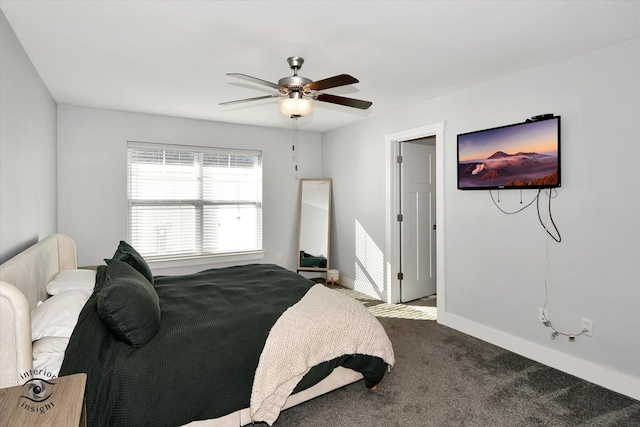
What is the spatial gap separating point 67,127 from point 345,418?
4.33 meters

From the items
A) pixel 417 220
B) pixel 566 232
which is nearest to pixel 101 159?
pixel 417 220

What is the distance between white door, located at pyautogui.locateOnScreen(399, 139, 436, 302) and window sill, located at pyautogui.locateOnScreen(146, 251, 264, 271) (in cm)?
216

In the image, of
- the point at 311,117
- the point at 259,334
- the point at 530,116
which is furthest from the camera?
the point at 311,117

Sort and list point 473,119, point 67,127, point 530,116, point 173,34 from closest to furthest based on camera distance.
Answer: point 173,34, point 530,116, point 473,119, point 67,127

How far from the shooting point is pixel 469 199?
11.9 feet

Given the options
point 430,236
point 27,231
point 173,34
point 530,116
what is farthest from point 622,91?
point 27,231

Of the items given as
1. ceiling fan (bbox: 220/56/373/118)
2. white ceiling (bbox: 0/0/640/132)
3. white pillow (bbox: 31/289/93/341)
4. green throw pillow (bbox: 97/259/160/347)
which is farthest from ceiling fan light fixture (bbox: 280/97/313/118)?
white pillow (bbox: 31/289/93/341)

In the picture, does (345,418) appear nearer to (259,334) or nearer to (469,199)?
(259,334)

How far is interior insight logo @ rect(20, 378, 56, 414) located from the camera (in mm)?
1253

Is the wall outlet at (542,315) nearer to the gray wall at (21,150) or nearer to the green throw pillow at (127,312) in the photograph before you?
the green throw pillow at (127,312)

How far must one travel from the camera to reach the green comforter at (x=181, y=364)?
1.75 metres

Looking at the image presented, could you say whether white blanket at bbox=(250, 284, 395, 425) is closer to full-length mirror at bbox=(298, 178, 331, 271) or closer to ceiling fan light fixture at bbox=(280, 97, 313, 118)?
ceiling fan light fixture at bbox=(280, 97, 313, 118)

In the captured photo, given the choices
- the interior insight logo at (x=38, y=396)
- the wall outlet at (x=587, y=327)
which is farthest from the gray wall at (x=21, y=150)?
the wall outlet at (x=587, y=327)

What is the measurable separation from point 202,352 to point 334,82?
5.90 ft
